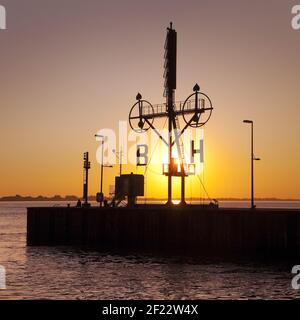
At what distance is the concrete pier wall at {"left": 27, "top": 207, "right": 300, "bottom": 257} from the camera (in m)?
48.1

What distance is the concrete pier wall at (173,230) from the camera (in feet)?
158

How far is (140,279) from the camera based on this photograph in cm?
3903

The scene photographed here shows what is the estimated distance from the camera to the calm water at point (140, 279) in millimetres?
32812

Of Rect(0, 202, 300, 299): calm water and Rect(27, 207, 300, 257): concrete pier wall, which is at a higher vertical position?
Rect(27, 207, 300, 257): concrete pier wall

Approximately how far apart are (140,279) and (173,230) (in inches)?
651

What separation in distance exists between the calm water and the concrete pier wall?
3.77 metres

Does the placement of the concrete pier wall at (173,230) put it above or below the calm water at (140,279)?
above

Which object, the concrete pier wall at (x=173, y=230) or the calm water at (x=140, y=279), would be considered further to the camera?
the concrete pier wall at (x=173, y=230)

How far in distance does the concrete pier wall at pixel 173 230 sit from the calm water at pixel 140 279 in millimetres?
3769
